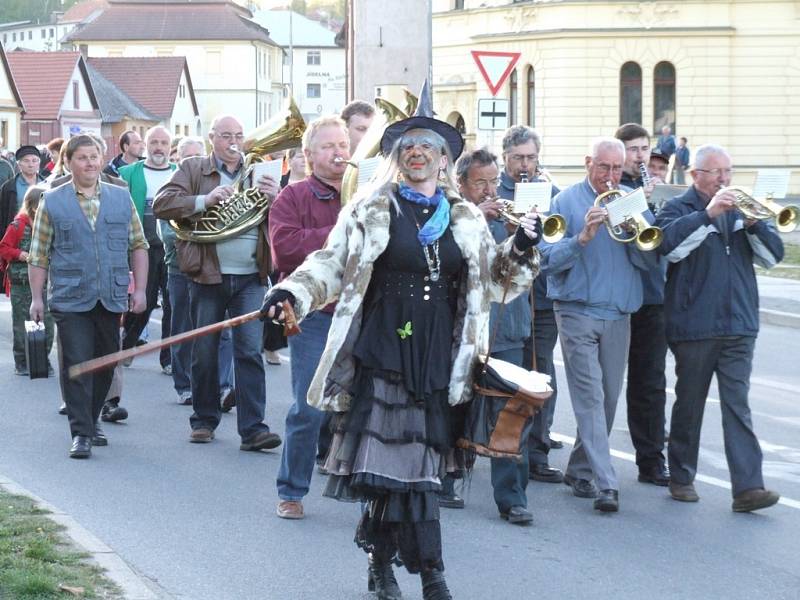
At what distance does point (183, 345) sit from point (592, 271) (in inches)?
167

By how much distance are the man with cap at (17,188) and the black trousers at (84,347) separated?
4.76m

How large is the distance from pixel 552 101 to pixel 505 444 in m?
44.4

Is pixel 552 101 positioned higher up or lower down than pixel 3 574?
higher up

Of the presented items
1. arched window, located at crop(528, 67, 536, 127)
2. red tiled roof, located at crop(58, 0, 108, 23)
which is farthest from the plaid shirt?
red tiled roof, located at crop(58, 0, 108, 23)

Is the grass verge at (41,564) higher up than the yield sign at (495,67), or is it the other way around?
the yield sign at (495,67)

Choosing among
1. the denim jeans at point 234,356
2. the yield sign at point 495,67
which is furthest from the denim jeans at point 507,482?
the yield sign at point 495,67

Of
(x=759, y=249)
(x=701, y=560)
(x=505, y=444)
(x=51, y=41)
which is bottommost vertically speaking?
(x=701, y=560)

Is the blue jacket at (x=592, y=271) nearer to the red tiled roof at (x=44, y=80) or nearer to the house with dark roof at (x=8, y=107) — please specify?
the house with dark roof at (x=8, y=107)

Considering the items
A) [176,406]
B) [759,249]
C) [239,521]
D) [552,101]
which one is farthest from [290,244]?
[552,101]

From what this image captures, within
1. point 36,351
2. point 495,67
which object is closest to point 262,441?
point 36,351

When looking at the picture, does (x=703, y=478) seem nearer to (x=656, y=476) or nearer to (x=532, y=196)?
(x=656, y=476)

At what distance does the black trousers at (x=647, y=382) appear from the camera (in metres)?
9.22

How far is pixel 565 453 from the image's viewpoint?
1002cm

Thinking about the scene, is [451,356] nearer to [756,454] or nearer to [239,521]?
[239,521]
